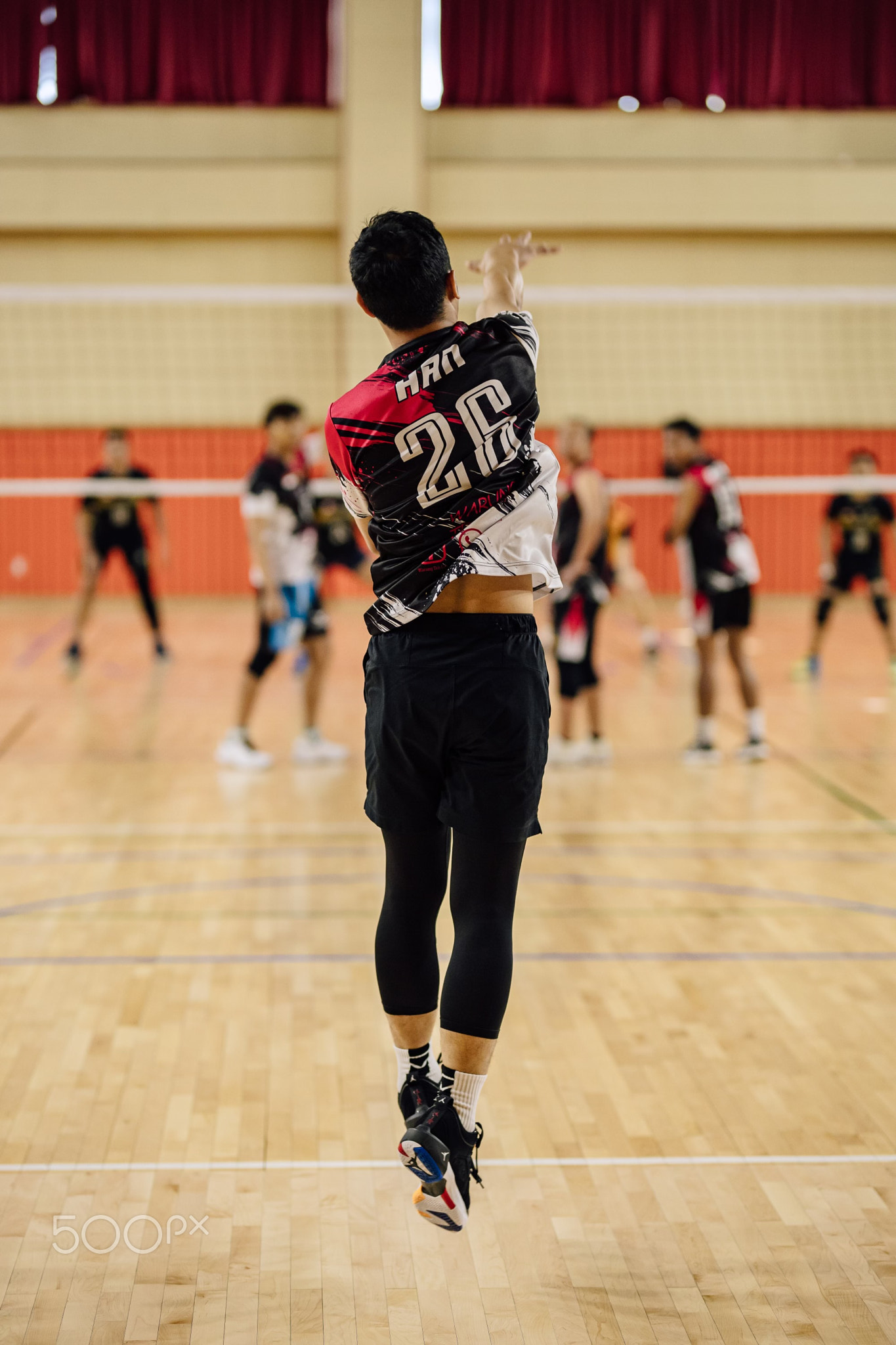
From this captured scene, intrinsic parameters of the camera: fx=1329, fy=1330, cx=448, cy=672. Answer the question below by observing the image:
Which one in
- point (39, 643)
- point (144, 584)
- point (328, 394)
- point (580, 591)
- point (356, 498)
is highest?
point (328, 394)

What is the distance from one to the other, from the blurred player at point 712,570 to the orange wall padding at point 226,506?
728cm

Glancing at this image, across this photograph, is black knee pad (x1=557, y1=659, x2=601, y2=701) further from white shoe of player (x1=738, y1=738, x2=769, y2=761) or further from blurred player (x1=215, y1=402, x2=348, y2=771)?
blurred player (x1=215, y1=402, x2=348, y2=771)

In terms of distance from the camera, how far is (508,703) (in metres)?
2.19

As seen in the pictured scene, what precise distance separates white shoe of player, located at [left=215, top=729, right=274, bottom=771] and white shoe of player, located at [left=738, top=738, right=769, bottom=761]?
2541 mm

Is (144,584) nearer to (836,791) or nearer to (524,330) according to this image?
(836,791)

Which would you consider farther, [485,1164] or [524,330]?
[485,1164]

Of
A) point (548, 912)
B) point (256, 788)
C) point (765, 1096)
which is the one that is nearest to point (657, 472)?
point (256, 788)

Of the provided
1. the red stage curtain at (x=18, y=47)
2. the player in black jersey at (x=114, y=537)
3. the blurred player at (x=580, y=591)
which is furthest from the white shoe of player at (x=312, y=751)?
the red stage curtain at (x=18, y=47)

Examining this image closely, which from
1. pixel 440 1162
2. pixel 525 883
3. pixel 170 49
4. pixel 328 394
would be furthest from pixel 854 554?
pixel 170 49

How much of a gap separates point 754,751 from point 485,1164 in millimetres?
4669

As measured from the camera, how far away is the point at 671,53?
13742 mm

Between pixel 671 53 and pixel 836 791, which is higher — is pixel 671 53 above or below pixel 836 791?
above

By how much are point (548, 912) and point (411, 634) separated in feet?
8.41

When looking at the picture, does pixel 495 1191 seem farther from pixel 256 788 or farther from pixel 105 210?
pixel 105 210
